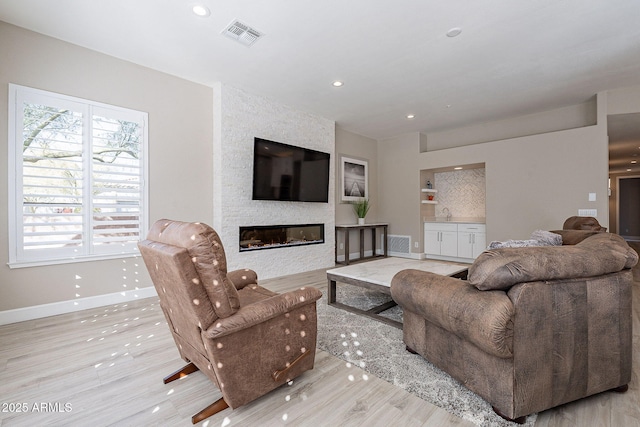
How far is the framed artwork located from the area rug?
3477 millimetres

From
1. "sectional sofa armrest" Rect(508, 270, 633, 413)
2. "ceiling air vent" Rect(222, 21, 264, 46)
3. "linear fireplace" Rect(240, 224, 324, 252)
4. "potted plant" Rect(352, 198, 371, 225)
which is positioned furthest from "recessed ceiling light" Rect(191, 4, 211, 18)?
"potted plant" Rect(352, 198, 371, 225)

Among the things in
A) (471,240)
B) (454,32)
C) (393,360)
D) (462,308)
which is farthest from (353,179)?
(462,308)

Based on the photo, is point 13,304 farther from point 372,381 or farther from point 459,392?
point 459,392

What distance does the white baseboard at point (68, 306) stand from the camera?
9.12 feet

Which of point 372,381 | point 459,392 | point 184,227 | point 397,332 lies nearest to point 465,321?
point 459,392

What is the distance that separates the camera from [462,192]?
6.49 m

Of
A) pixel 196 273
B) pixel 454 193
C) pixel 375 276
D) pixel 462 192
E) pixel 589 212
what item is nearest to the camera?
pixel 196 273

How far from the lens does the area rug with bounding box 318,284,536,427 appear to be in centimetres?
155

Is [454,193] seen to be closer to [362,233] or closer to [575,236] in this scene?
[362,233]

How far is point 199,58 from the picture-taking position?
3.35 meters

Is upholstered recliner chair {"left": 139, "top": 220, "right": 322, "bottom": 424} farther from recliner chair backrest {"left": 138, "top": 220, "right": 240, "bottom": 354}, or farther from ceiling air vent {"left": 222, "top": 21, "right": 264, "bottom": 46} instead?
ceiling air vent {"left": 222, "top": 21, "right": 264, "bottom": 46}

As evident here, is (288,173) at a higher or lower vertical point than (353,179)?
lower

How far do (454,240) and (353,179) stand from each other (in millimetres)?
2529

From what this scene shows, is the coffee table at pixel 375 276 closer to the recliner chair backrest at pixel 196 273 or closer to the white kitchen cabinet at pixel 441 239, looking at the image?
the recliner chair backrest at pixel 196 273
